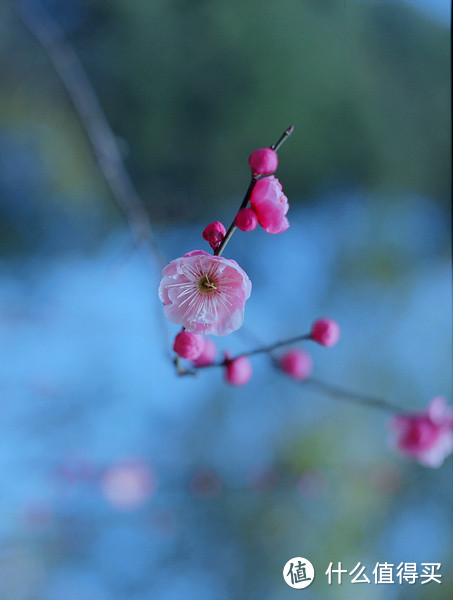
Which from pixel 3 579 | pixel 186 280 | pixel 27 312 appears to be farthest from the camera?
pixel 27 312

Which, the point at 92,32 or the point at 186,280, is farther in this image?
the point at 92,32

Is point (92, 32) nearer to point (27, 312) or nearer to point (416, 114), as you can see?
point (27, 312)

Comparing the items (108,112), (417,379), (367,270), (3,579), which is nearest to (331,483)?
(417,379)

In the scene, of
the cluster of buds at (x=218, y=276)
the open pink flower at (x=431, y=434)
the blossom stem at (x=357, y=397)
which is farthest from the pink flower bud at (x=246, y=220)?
the open pink flower at (x=431, y=434)

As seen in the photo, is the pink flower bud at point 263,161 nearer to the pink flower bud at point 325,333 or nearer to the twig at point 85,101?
the pink flower bud at point 325,333
